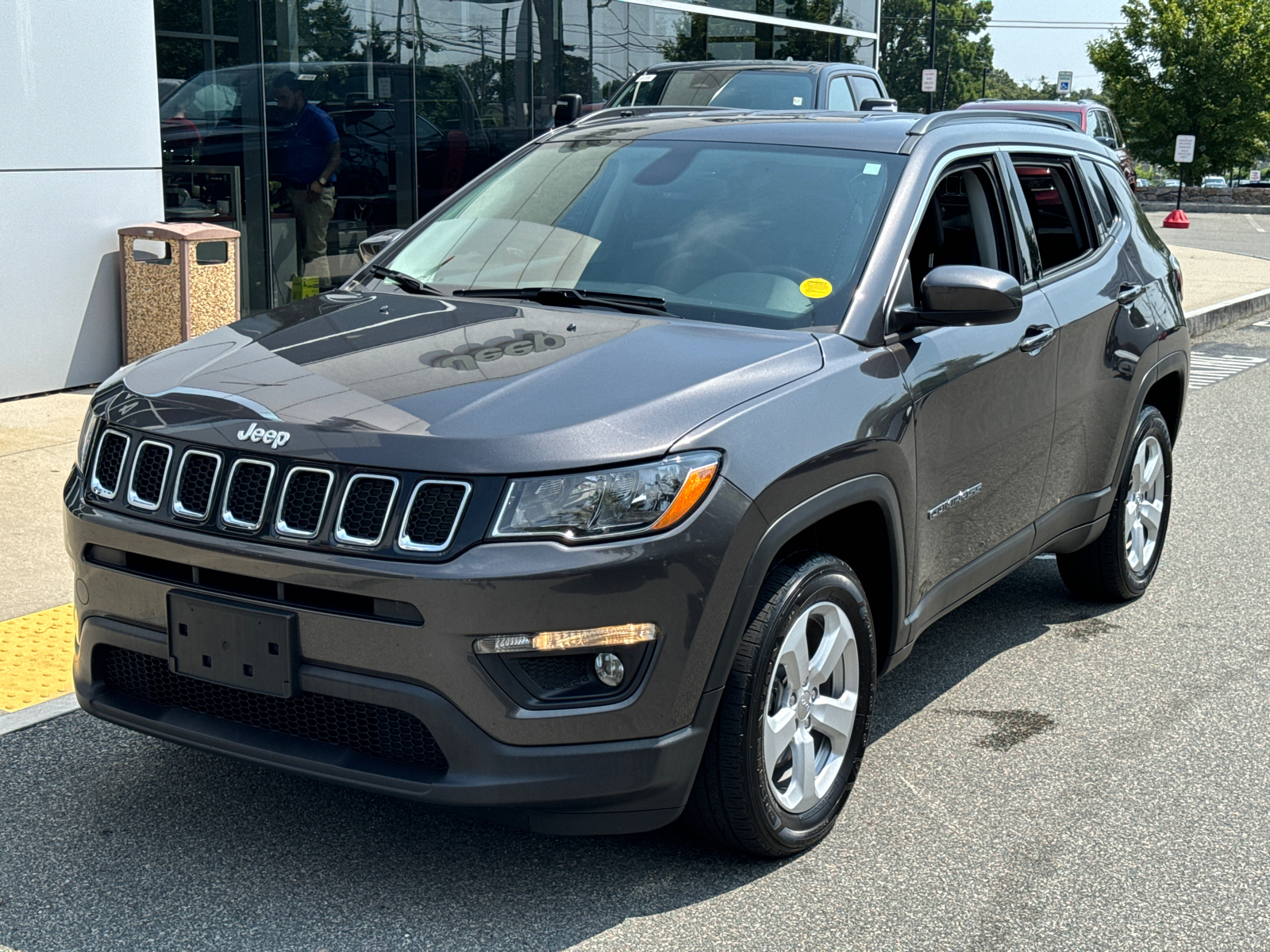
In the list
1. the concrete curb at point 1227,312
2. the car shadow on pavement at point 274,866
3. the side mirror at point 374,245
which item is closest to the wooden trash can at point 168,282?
the side mirror at point 374,245

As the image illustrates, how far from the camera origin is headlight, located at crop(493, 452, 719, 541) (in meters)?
2.88

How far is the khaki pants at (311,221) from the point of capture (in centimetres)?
1115

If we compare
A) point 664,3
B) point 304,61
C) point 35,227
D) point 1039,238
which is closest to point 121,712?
point 1039,238

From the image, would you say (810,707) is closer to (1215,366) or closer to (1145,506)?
(1145,506)

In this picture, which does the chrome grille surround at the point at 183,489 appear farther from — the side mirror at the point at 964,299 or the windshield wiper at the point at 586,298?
the side mirror at the point at 964,299

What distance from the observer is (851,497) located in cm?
346

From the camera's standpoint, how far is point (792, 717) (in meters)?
3.44

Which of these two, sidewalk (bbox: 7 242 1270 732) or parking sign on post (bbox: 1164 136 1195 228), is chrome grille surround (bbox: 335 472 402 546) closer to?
sidewalk (bbox: 7 242 1270 732)

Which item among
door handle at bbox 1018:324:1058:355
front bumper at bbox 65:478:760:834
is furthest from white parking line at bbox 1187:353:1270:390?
front bumper at bbox 65:478:760:834

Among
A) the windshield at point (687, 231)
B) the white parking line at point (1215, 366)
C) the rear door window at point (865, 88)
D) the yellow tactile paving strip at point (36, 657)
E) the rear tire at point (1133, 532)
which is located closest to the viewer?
the windshield at point (687, 231)

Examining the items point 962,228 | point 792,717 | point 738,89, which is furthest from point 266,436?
point 738,89

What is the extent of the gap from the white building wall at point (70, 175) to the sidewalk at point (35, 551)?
384 mm

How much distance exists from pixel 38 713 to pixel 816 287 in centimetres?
260

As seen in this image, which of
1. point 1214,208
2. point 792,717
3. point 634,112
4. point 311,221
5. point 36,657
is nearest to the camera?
point 792,717
